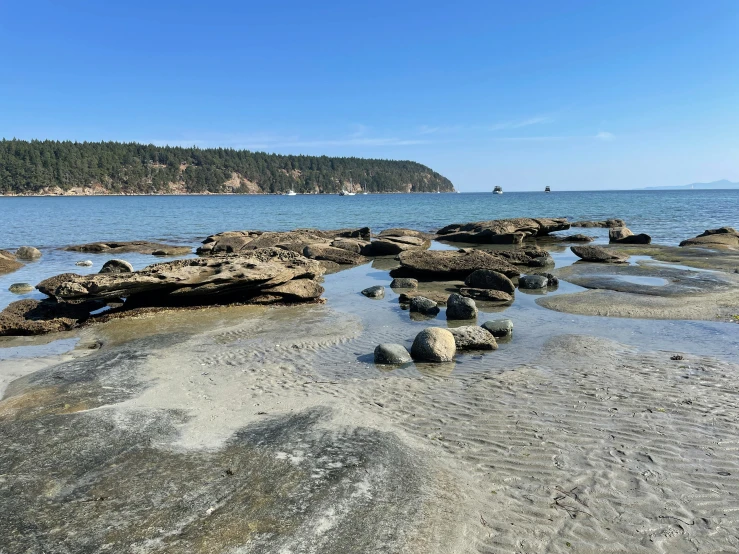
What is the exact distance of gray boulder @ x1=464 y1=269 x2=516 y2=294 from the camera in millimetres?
15195

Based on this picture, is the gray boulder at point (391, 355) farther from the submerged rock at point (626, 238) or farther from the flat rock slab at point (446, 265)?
the submerged rock at point (626, 238)

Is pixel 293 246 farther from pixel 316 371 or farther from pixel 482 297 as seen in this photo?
pixel 316 371

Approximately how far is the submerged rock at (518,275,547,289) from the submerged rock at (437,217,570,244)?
13648 mm

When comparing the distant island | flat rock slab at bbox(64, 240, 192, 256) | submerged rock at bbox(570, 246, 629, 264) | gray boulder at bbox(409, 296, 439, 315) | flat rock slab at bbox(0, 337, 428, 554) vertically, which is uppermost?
the distant island

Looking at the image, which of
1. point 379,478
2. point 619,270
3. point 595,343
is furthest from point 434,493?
point 619,270

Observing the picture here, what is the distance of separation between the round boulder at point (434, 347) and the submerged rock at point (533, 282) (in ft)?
25.4

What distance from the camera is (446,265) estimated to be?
17.8 meters

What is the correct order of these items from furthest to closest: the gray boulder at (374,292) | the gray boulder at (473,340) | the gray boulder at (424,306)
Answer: the gray boulder at (374,292), the gray boulder at (424,306), the gray boulder at (473,340)

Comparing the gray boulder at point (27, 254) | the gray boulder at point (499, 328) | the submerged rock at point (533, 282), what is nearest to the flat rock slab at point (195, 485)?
the gray boulder at point (499, 328)

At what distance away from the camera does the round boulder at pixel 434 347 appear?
29.2ft

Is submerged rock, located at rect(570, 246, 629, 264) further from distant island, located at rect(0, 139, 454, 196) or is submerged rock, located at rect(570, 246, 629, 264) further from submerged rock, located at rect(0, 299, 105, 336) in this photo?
distant island, located at rect(0, 139, 454, 196)

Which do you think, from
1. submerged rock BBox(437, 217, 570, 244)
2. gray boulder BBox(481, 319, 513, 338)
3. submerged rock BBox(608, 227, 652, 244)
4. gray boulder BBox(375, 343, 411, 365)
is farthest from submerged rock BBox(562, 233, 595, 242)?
gray boulder BBox(375, 343, 411, 365)

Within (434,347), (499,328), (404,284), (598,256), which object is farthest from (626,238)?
(434,347)

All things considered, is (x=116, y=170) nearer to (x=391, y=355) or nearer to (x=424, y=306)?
(x=424, y=306)
